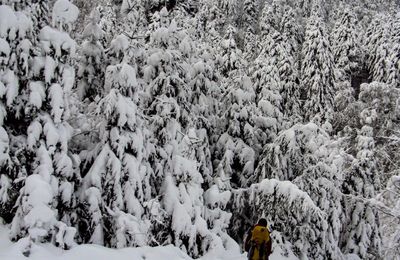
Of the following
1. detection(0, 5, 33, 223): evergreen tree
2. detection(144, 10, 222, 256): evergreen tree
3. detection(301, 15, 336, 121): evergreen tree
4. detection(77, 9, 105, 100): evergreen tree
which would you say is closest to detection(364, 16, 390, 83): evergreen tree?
detection(301, 15, 336, 121): evergreen tree

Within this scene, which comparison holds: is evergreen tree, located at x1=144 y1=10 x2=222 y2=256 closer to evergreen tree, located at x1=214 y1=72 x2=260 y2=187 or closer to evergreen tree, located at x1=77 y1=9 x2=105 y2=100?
evergreen tree, located at x1=77 y1=9 x2=105 y2=100

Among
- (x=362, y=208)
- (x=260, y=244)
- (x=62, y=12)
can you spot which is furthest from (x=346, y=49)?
(x=62, y=12)

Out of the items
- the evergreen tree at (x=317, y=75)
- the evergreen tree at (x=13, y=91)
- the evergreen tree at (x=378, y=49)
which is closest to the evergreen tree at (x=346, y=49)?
the evergreen tree at (x=378, y=49)

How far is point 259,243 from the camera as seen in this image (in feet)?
35.3

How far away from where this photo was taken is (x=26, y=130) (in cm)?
1095

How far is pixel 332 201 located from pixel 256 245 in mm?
9127

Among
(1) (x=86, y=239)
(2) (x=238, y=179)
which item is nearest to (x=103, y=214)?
(1) (x=86, y=239)

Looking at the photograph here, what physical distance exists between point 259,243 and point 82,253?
13.7 ft

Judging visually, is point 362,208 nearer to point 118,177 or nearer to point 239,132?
point 239,132

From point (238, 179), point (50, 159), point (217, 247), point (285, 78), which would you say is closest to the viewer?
point (50, 159)

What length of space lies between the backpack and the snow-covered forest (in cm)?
222

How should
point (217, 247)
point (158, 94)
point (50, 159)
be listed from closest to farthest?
point (50, 159), point (217, 247), point (158, 94)

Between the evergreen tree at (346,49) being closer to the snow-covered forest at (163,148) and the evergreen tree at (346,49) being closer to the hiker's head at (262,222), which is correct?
the snow-covered forest at (163,148)

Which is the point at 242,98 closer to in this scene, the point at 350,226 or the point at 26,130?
the point at 350,226
